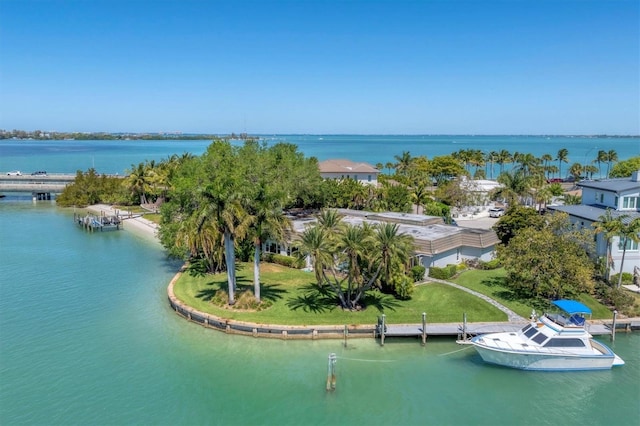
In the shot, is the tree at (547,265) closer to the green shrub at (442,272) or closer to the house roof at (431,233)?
the green shrub at (442,272)

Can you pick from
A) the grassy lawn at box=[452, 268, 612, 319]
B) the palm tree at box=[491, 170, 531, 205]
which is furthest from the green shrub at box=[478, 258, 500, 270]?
the palm tree at box=[491, 170, 531, 205]

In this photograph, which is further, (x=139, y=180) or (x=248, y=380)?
(x=139, y=180)

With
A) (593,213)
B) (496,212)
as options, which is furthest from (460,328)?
(496,212)

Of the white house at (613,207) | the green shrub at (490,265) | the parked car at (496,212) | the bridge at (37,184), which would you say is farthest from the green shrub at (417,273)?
the bridge at (37,184)

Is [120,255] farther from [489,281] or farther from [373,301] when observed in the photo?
[489,281]

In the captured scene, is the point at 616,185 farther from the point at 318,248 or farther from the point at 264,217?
the point at 264,217

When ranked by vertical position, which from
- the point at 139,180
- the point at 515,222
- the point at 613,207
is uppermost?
the point at 613,207
